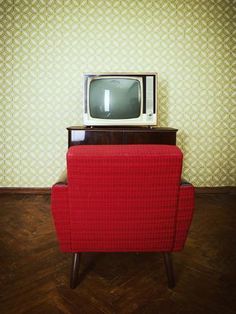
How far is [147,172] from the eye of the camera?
79cm

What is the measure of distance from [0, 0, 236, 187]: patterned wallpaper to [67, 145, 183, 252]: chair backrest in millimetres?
1675

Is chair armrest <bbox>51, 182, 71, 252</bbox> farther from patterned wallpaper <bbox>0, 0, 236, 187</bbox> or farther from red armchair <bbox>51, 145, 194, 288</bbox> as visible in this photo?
patterned wallpaper <bbox>0, 0, 236, 187</bbox>

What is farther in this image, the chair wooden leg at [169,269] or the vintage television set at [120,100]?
the vintage television set at [120,100]

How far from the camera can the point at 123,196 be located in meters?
0.83

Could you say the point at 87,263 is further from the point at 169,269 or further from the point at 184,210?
the point at 184,210

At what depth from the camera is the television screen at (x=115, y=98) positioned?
1.99m

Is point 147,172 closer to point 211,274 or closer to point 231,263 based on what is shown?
point 211,274

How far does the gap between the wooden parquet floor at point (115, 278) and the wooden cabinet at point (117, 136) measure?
775mm

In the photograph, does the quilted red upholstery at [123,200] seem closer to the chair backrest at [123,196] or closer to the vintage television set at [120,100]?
the chair backrest at [123,196]

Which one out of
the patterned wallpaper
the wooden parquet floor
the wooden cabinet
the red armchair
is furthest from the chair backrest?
the patterned wallpaper

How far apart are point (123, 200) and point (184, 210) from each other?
0.25 metres

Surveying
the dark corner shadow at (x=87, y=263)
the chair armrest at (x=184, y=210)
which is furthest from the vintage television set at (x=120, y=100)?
the chair armrest at (x=184, y=210)

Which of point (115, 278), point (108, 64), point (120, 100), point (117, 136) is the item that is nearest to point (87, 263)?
point (115, 278)

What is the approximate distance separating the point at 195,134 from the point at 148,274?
1.71 meters
